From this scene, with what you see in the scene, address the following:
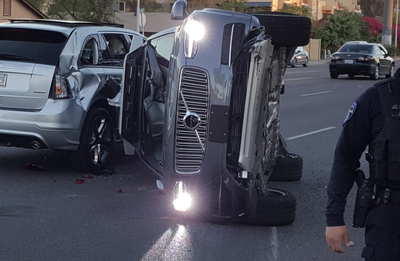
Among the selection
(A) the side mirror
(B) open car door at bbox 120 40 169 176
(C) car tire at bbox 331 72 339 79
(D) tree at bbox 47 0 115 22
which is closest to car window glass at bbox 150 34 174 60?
(B) open car door at bbox 120 40 169 176

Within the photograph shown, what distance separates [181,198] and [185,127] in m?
0.60

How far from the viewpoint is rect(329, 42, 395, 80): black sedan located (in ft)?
93.8

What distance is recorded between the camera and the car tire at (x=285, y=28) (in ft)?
21.9

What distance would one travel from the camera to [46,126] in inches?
316

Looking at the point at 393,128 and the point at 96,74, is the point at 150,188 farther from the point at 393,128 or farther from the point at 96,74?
the point at 393,128

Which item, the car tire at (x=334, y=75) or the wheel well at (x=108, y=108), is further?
the car tire at (x=334, y=75)

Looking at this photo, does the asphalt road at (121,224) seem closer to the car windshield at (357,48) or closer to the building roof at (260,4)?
the car windshield at (357,48)

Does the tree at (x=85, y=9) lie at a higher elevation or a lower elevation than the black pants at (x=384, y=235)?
higher

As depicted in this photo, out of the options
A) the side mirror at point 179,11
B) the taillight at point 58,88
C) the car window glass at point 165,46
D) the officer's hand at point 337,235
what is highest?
the side mirror at point 179,11

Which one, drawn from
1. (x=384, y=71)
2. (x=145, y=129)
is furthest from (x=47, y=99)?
(x=384, y=71)

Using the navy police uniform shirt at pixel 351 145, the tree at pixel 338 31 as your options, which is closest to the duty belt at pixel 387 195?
the navy police uniform shirt at pixel 351 145

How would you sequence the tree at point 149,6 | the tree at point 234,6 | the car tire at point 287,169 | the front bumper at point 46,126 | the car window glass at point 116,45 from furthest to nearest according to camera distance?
the tree at point 149,6
the tree at point 234,6
the car window glass at point 116,45
the car tire at point 287,169
the front bumper at point 46,126

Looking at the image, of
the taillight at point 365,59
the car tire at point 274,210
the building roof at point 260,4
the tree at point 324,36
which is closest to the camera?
the car tire at point 274,210

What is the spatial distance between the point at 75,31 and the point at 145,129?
1931mm
